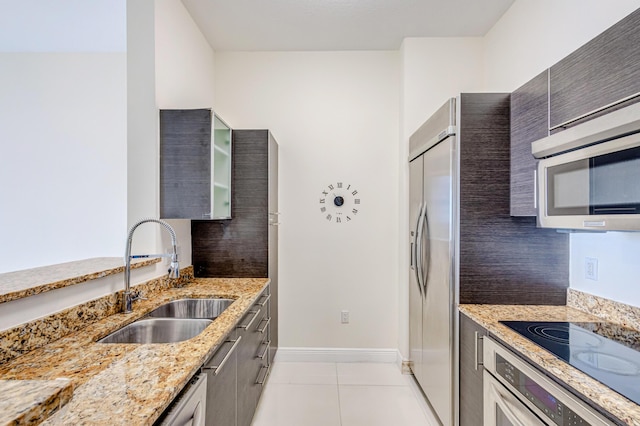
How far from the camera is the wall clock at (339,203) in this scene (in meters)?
3.38

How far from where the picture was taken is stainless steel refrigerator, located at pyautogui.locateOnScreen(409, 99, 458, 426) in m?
2.08

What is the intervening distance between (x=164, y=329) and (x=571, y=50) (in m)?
2.82

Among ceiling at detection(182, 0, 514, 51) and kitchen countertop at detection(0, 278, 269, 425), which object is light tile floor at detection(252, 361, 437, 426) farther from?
ceiling at detection(182, 0, 514, 51)

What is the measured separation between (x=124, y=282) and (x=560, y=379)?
6.66 ft

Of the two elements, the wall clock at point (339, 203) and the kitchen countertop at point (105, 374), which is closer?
the kitchen countertop at point (105, 374)

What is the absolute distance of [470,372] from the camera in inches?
73.2

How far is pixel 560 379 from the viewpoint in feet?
3.80

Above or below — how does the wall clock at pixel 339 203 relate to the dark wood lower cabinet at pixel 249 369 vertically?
above

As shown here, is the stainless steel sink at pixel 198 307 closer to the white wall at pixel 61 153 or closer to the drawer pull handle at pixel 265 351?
the drawer pull handle at pixel 265 351

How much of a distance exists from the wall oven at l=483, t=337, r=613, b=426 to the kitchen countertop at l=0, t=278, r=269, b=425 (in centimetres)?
126

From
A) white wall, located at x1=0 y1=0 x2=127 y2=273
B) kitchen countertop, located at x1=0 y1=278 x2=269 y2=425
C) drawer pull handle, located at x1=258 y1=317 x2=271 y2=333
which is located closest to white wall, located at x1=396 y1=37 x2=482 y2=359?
drawer pull handle, located at x1=258 y1=317 x2=271 y2=333

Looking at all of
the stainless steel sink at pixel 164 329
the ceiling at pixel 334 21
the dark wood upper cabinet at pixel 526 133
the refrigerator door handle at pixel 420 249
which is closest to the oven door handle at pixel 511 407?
the dark wood upper cabinet at pixel 526 133

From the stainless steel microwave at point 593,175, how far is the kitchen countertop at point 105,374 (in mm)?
1569

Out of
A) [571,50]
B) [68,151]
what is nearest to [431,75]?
[571,50]
